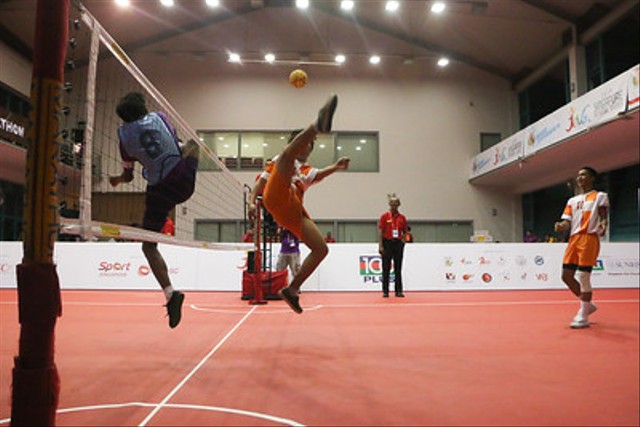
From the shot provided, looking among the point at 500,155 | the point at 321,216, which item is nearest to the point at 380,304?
the point at 500,155

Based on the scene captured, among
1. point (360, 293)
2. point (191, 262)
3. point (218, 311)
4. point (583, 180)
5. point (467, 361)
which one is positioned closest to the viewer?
point (467, 361)

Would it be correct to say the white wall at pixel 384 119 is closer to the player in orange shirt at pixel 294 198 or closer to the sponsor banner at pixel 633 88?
the sponsor banner at pixel 633 88

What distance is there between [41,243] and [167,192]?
1786 mm

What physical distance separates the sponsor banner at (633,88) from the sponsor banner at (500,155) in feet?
15.0

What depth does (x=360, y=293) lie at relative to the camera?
8.87 metres

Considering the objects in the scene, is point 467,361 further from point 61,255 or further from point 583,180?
point 61,255

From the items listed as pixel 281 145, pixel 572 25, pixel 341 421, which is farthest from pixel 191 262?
pixel 572 25

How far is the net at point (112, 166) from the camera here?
257 centimetres

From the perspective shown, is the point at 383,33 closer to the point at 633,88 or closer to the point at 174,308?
the point at 633,88

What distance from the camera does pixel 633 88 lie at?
31.1 feet

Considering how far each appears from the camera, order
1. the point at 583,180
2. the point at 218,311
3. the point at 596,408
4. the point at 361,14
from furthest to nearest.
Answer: the point at 361,14 → the point at 218,311 → the point at 583,180 → the point at 596,408

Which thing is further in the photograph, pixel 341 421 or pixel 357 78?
pixel 357 78

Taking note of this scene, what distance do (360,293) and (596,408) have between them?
22.5 ft

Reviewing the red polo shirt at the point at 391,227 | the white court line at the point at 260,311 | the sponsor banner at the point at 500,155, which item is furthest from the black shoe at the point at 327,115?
the sponsor banner at the point at 500,155
